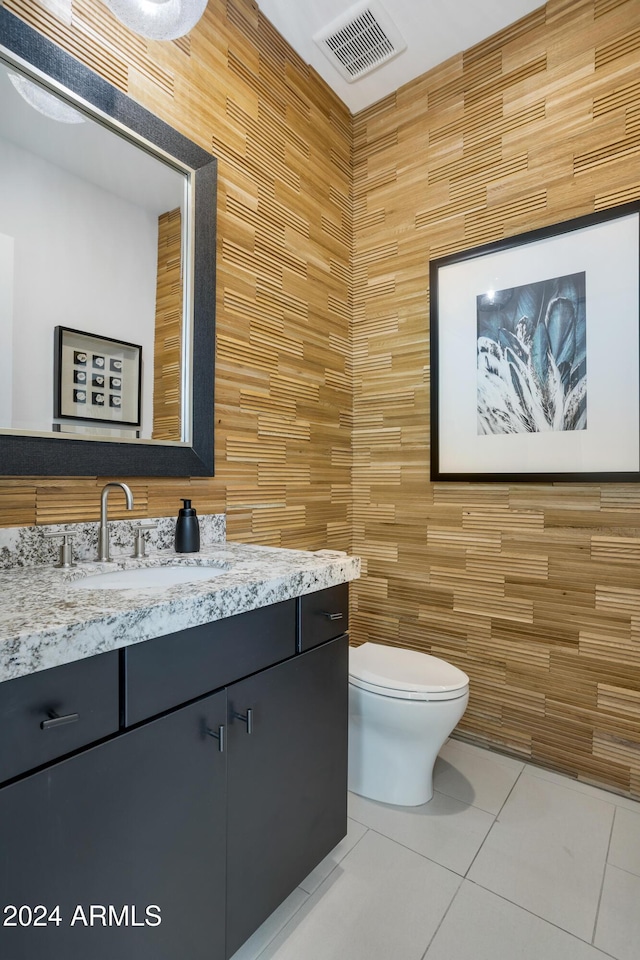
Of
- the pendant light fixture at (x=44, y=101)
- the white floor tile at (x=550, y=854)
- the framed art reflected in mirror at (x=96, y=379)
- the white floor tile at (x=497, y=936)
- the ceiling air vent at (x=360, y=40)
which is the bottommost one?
the white floor tile at (x=497, y=936)

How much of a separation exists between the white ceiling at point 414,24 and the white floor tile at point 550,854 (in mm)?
2980

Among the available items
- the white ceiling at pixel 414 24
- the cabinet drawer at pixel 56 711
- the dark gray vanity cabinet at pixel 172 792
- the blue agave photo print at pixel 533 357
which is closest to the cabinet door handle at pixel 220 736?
the dark gray vanity cabinet at pixel 172 792

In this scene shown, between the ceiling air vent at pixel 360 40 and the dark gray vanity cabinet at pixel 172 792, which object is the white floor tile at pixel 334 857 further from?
the ceiling air vent at pixel 360 40

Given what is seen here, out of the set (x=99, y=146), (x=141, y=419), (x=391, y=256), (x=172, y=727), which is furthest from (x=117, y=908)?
(x=391, y=256)

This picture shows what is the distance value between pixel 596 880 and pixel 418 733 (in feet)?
1.92

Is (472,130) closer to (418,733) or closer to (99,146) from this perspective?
(99,146)

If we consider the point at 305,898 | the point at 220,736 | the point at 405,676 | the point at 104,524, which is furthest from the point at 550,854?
the point at 104,524

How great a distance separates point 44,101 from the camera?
49.4 inches

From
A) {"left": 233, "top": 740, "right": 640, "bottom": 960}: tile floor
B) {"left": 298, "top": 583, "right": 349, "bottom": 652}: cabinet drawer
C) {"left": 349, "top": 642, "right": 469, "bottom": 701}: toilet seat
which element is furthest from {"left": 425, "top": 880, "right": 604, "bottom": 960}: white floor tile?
{"left": 298, "top": 583, "right": 349, "bottom": 652}: cabinet drawer

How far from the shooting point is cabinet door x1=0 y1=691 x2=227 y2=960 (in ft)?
2.32

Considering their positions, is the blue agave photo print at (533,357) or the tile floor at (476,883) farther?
the blue agave photo print at (533,357)

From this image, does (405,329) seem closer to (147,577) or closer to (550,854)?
(147,577)

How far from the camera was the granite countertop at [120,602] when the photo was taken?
0.71 m

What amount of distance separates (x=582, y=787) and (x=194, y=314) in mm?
2177
